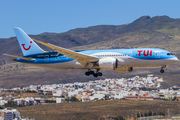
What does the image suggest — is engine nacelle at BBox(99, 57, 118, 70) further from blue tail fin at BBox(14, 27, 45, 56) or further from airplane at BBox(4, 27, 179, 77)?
blue tail fin at BBox(14, 27, 45, 56)

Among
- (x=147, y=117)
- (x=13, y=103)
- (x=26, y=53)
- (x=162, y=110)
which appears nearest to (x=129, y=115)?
(x=147, y=117)

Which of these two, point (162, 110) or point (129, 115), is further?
point (162, 110)

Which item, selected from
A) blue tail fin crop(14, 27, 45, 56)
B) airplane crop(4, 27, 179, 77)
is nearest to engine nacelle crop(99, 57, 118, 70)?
airplane crop(4, 27, 179, 77)

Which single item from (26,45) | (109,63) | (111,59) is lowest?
(109,63)

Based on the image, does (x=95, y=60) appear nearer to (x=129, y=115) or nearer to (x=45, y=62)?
(x=45, y=62)

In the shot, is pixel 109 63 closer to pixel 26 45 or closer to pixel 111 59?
pixel 111 59

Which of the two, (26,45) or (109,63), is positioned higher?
(26,45)

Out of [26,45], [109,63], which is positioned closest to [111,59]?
[109,63]

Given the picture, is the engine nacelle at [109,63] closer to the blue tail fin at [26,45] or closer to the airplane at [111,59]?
the airplane at [111,59]

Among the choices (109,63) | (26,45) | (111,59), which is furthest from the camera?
(26,45)
